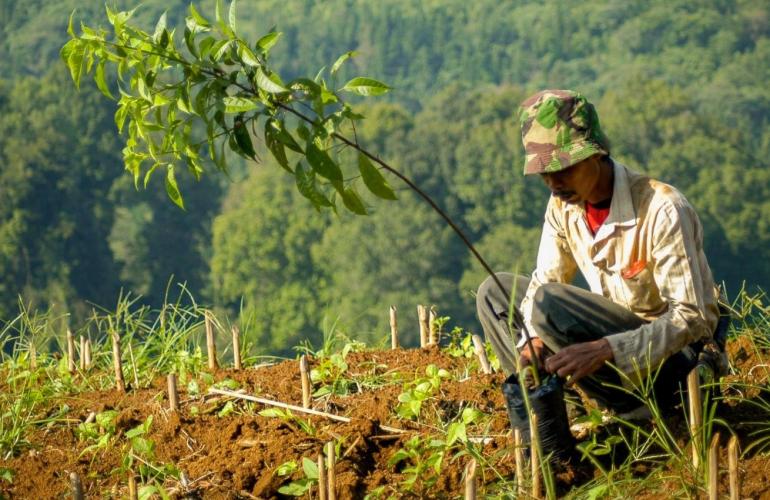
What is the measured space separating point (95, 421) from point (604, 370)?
207cm

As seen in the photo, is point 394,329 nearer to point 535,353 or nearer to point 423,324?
point 423,324

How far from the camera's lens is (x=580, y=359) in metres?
3.72

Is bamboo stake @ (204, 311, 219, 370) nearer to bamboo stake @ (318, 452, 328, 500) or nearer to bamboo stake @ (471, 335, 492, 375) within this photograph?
bamboo stake @ (471, 335, 492, 375)

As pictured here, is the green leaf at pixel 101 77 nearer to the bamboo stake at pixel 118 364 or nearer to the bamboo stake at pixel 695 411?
the bamboo stake at pixel 118 364

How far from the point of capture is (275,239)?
149 ft

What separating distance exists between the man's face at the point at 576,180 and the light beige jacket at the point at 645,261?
3.2 inches

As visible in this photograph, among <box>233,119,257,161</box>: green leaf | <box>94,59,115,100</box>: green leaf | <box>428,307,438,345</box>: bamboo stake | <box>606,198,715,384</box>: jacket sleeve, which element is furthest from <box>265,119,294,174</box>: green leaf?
<box>428,307,438,345</box>: bamboo stake

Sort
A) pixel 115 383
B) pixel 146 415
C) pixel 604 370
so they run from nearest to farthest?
pixel 604 370, pixel 146 415, pixel 115 383

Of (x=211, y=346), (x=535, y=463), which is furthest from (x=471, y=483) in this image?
(x=211, y=346)

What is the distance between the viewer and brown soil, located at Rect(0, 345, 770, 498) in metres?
3.94

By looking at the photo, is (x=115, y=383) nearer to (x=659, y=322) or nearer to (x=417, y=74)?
(x=659, y=322)

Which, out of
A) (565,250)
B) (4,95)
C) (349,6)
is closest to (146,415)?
(565,250)

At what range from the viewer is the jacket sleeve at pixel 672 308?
146 inches

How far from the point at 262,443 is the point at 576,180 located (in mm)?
1396
